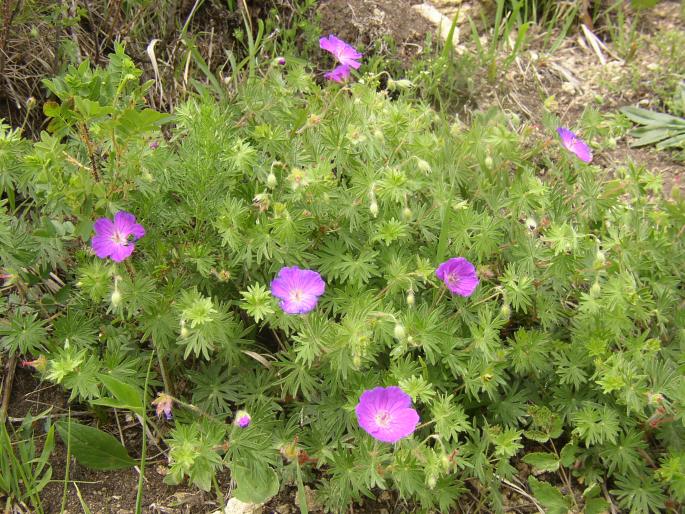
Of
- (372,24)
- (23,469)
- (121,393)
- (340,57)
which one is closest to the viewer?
(121,393)

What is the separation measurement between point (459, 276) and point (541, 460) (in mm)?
726

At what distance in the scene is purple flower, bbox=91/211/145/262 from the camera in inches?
80.1

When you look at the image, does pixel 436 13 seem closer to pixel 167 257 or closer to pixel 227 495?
pixel 167 257

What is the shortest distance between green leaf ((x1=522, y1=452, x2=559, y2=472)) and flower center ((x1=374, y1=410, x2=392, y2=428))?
697 millimetres

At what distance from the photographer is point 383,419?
2.00 m

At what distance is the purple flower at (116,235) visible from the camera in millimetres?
2035

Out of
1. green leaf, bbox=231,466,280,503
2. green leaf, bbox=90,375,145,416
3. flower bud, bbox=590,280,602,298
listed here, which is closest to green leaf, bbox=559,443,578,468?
flower bud, bbox=590,280,602,298

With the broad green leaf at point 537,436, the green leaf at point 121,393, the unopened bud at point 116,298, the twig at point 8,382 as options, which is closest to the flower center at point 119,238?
the unopened bud at point 116,298

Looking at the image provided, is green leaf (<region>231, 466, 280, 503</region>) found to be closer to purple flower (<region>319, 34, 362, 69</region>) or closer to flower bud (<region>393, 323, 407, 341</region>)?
flower bud (<region>393, 323, 407, 341</region>)

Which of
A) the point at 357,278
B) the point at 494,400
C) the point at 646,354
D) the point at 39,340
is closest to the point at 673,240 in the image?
the point at 646,354

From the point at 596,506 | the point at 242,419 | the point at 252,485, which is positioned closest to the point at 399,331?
the point at 242,419

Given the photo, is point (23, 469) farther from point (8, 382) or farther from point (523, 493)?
point (523, 493)

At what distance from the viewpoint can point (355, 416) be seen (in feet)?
7.25

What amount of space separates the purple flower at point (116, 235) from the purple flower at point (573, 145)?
1535 millimetres
